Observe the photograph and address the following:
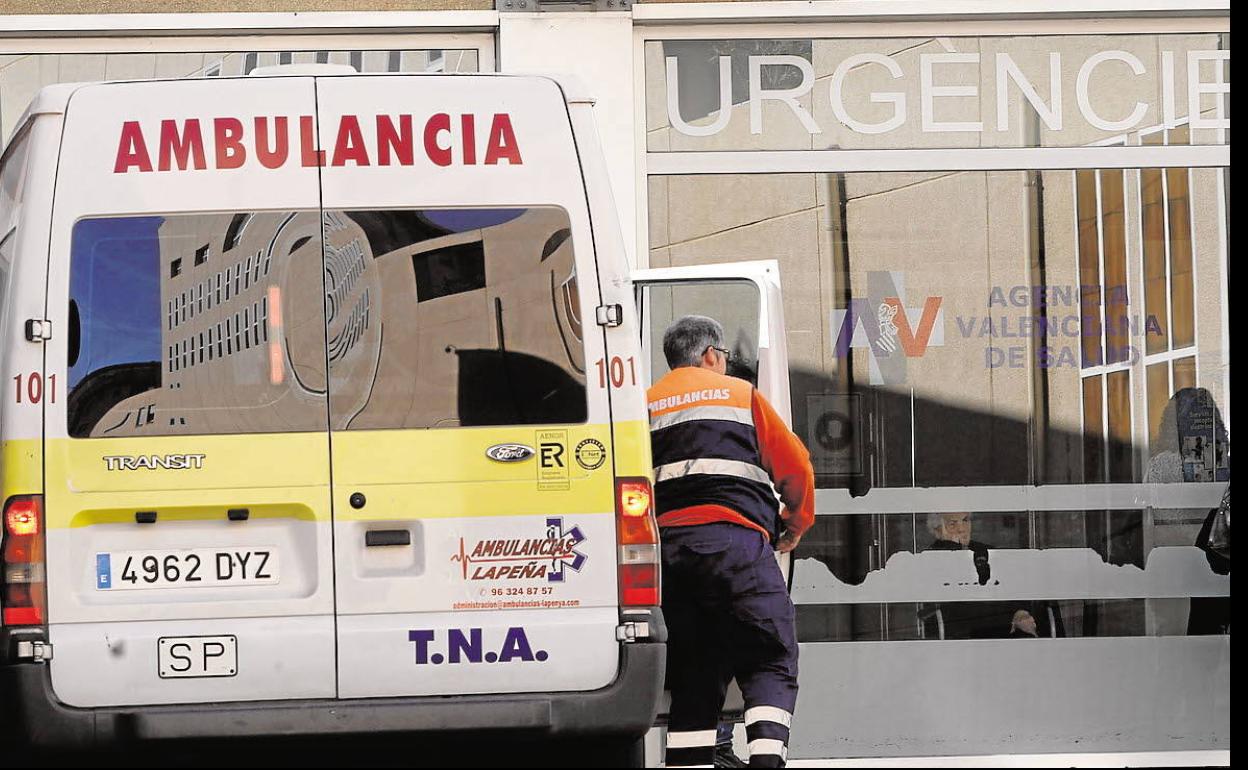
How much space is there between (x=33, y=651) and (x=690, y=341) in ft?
9.55

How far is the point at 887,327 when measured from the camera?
328 inches

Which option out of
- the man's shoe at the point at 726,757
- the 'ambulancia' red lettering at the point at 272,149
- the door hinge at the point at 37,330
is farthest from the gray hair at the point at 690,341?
the door hinge at the point at 37,330

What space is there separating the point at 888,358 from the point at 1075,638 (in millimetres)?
1594

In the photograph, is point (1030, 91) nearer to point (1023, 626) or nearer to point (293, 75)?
point (1023, 626)

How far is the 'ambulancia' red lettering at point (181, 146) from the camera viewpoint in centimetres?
545

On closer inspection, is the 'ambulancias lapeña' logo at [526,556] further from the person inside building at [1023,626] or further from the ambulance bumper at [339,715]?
the person inside building at [1023,626]

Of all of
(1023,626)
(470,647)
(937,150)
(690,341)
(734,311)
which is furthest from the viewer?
(937,150)

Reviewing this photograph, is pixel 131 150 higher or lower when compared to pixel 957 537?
higher

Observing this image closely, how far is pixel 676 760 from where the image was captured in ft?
22.3

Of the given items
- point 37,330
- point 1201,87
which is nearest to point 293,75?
point 37,330

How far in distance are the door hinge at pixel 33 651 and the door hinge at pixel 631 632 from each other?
1.72 m

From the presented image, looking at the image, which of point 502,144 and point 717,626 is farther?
point 717,626

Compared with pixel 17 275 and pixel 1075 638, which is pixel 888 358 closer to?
pixel 1075 638

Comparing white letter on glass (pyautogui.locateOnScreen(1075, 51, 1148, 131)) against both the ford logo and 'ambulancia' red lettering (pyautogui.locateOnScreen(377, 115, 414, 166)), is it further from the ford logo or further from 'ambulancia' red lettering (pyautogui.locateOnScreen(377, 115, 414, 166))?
the ford logo
